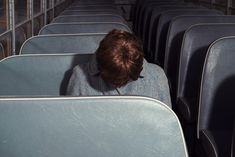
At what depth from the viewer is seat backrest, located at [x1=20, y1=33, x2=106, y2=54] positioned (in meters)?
2.46

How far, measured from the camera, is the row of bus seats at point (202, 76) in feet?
7.16

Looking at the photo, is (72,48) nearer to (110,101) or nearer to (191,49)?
(191,49)

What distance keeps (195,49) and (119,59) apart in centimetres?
126

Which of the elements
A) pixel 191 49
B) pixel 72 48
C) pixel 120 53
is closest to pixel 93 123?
pixel 120 53

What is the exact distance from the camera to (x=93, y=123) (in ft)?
4.06

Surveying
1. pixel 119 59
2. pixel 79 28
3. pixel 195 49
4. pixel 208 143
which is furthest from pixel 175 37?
pixel 119 59

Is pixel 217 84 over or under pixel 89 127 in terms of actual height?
under

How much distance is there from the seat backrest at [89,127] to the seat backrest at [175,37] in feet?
5.98

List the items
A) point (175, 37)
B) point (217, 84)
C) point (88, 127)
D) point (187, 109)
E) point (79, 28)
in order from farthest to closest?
1. point (175, 37)
2. point (79, 28)
3. point (187, 109)
4. point (217, 84)
5. point (88, 127)

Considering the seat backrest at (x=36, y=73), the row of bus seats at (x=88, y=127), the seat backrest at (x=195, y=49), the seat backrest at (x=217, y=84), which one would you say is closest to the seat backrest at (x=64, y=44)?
the seat backrest at (x=36, y=73)

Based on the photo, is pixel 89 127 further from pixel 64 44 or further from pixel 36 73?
pixel 64 44

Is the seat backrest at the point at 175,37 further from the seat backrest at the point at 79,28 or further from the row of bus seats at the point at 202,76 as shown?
the seat backrest at the point at 79,28

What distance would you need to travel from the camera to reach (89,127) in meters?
1.24

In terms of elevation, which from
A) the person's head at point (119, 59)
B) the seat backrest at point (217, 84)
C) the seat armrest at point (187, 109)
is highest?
the person's head at point (119, 59)
